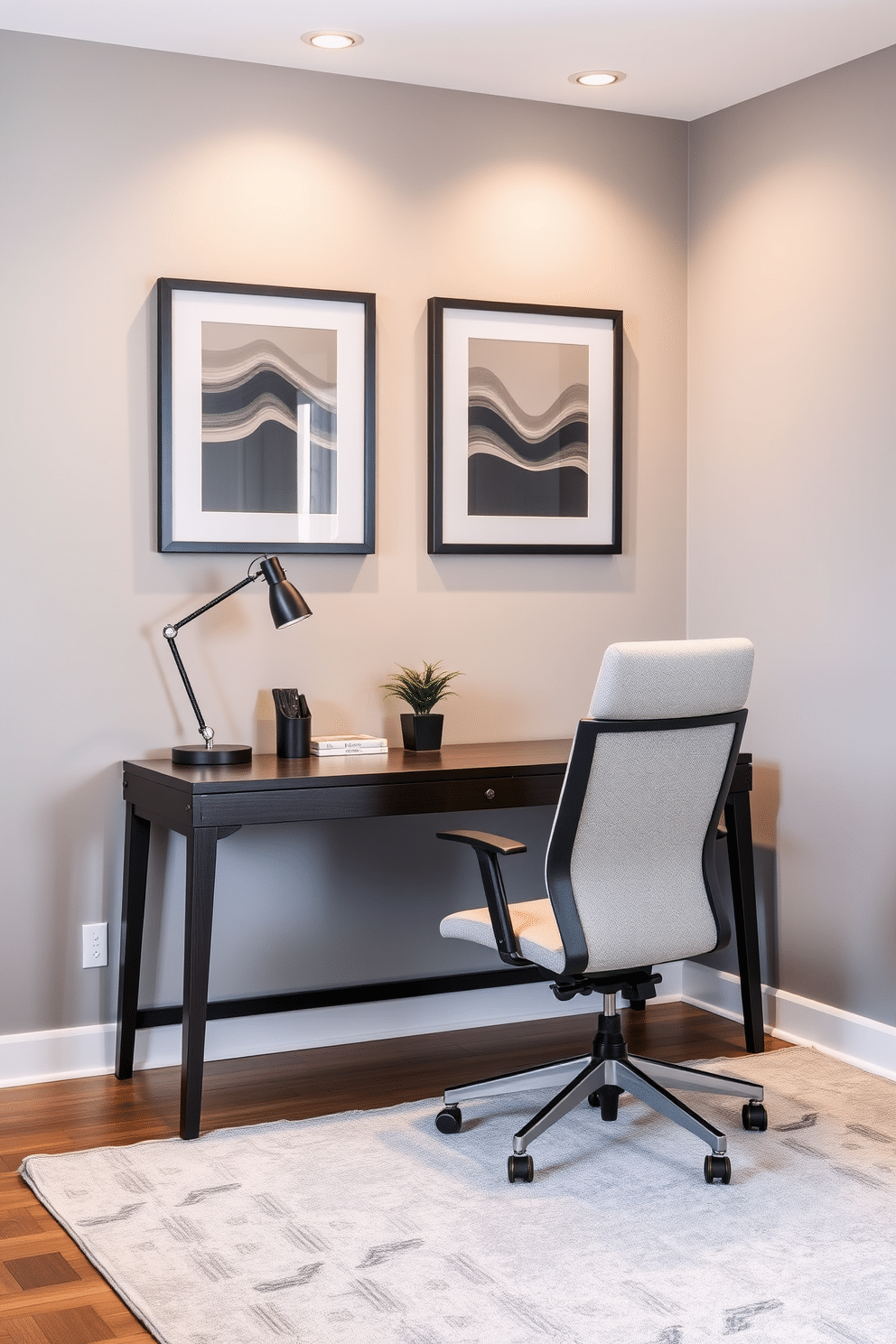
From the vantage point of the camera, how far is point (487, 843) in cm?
287

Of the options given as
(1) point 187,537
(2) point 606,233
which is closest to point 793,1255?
(1) point 187,537

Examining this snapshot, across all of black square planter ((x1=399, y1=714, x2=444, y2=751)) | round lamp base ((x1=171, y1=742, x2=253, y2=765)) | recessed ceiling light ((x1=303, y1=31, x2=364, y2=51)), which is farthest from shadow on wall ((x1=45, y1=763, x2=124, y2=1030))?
recessed ceiling light ((x1=303, y1=31, x2=364, y2=51))

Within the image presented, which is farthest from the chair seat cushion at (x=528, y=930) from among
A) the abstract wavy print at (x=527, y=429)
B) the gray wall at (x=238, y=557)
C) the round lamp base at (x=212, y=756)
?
the abstract wavy print at (x=527, y=429)

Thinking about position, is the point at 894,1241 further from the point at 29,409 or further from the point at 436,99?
the point at 436,99

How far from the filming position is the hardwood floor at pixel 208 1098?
2.34 m

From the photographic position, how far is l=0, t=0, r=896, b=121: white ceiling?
3.24m

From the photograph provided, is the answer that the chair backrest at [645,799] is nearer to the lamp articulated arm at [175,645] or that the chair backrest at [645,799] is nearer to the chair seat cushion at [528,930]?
the chair seat cushion at [528,930]

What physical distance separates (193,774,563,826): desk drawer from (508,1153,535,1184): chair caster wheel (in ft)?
2.64

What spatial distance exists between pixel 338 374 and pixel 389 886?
1.37 m

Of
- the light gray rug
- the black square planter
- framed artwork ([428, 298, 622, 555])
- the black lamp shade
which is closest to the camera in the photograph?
the light gray rug

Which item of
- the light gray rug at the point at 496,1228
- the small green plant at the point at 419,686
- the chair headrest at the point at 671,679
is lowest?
the light gray rug at the point at 496,1228

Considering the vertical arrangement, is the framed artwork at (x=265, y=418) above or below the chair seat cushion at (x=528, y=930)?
above

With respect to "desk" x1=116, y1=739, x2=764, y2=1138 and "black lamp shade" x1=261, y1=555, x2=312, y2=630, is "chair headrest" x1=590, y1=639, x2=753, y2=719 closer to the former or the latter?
"desk" x1=116, y1=739, x2=764, y2=1138

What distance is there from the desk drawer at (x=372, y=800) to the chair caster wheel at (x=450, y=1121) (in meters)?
0.66
